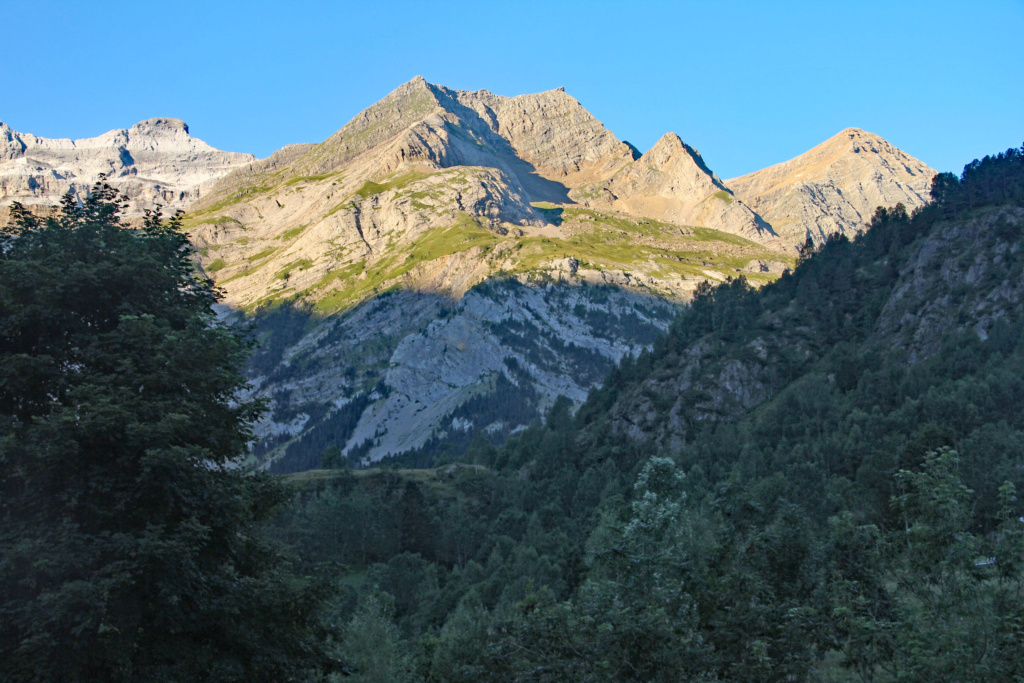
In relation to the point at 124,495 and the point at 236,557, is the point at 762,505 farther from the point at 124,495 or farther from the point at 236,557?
the point at 124,495

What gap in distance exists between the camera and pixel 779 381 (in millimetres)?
138625

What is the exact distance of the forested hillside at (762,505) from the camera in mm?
23609

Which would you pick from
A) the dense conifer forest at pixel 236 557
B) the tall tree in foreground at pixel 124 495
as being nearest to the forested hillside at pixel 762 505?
the dense conifer forest at pixel 236 557

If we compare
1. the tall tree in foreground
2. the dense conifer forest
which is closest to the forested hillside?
the dense conifer forest

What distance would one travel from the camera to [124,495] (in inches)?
775

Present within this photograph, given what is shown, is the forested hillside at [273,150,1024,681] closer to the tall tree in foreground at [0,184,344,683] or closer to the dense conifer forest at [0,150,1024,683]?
the dense conifer forest at [0,150,1024,683]

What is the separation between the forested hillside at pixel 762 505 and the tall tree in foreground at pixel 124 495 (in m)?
3.95

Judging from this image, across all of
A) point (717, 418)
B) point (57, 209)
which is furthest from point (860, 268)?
point (57, 209)

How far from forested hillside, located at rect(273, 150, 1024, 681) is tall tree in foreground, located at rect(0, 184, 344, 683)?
3950 mm

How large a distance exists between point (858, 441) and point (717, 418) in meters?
38.7

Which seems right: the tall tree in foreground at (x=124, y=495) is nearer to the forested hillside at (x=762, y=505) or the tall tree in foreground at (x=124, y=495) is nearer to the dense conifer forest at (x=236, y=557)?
the dense conifer forest at (x=236, y=557)

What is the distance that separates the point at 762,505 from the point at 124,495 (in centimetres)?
3298

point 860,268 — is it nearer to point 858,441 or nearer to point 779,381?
point 779,381

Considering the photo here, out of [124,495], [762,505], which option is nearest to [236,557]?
[124,495]
